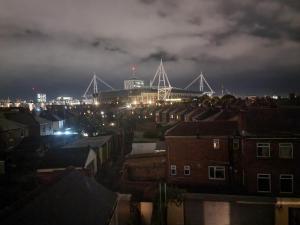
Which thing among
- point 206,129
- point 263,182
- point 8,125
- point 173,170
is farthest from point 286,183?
point 8,125

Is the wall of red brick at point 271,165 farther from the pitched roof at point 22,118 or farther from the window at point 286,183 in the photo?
the pitched roof at point 22,118

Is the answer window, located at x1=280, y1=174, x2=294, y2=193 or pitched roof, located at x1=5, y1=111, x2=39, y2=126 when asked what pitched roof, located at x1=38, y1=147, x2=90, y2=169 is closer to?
window, located at x1=280, y1=174, x2=294, y2=193

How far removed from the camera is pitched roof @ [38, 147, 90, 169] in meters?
23.9

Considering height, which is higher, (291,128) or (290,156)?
(291,128)

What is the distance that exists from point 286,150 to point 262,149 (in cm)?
149

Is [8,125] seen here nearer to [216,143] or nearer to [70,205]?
[216,143]

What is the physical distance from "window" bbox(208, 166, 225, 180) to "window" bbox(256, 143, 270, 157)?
9.57 ft

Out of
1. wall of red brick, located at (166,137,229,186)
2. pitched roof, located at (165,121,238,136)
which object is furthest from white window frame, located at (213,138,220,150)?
pitched roof, located at (165,121,238,136)

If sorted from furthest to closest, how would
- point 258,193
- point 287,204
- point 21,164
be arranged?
point 21,164 → point 258,193 → point 287,204

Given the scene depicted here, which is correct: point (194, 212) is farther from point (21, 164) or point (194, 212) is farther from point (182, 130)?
point (21, 164)

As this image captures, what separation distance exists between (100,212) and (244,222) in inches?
442

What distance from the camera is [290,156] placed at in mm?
20297

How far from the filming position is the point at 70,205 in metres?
11.3

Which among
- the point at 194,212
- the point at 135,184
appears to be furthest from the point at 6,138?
the point at 194,212
